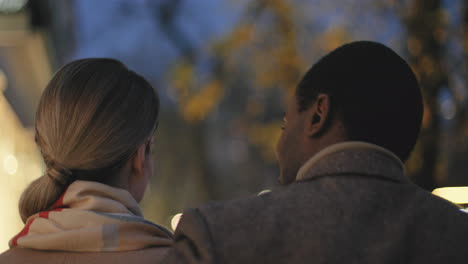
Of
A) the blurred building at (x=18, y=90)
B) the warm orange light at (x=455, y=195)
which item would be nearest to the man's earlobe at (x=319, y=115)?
the warm orange light at (x=455, y=195)

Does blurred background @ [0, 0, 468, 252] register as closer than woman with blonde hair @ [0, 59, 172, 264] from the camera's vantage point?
No

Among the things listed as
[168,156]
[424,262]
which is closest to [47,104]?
[424,262]

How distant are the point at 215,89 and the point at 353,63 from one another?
9378 millimetres

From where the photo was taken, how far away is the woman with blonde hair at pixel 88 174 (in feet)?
5.97

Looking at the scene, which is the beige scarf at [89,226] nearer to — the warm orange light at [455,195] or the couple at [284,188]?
the couple at [284,188]

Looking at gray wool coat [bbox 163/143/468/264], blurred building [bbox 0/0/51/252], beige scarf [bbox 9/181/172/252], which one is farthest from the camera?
blurred building [bbox 0/0/51/252]

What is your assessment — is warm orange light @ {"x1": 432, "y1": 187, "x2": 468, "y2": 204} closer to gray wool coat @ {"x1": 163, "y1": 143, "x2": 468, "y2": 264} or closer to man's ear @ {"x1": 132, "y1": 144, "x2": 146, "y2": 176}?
gray wool coat @ {"x1": 163, "y1": 143, "x2": 468, "y2": 264}

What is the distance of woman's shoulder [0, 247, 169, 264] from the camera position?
1807 mm

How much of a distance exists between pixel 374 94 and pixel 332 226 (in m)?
0.38

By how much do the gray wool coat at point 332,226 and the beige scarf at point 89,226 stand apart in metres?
0.34

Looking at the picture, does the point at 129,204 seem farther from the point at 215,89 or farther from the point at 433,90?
the point at 215,89

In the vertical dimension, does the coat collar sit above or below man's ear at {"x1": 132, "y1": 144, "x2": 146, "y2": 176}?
above

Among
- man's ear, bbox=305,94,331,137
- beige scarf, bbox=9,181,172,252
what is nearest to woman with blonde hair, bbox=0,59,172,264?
beige scarf, bbox=9,181,172,252

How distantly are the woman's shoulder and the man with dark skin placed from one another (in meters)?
0.32
